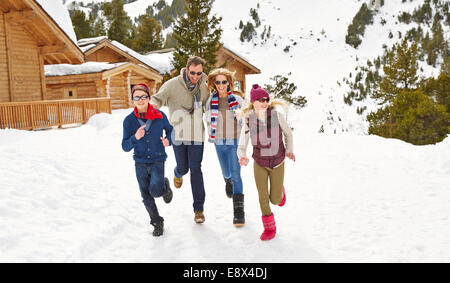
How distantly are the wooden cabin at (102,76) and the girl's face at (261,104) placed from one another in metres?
17.8

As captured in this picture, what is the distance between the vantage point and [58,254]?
3783mm

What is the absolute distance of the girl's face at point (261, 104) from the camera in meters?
4.12

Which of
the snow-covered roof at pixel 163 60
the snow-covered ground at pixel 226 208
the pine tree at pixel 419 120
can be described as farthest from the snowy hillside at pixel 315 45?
the snow-covered ground at pixel 226 208

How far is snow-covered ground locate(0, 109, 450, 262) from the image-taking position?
3871 millimetres

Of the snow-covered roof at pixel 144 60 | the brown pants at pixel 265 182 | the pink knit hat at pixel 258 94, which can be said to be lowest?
the brown pants at pixel 265 182

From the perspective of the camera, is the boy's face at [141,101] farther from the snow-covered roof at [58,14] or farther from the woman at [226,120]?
the snow-covered roof at [58,14]

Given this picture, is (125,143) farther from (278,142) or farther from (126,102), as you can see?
(126,102)

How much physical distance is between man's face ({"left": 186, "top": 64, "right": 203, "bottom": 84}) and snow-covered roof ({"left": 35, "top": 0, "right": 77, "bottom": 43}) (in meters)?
10.8

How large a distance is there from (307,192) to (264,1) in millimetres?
90699

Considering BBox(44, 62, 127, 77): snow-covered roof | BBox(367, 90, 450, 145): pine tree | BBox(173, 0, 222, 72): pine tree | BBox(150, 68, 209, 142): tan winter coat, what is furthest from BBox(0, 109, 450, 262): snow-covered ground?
BBox(173, 0, 222, 72): pine tree

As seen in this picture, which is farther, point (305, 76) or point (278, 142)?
point (305, 76)

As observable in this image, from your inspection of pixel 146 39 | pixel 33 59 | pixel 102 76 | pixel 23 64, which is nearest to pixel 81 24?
pixel 146 39

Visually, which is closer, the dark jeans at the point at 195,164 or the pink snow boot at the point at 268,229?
the pink snow boot at the point at 268,229
